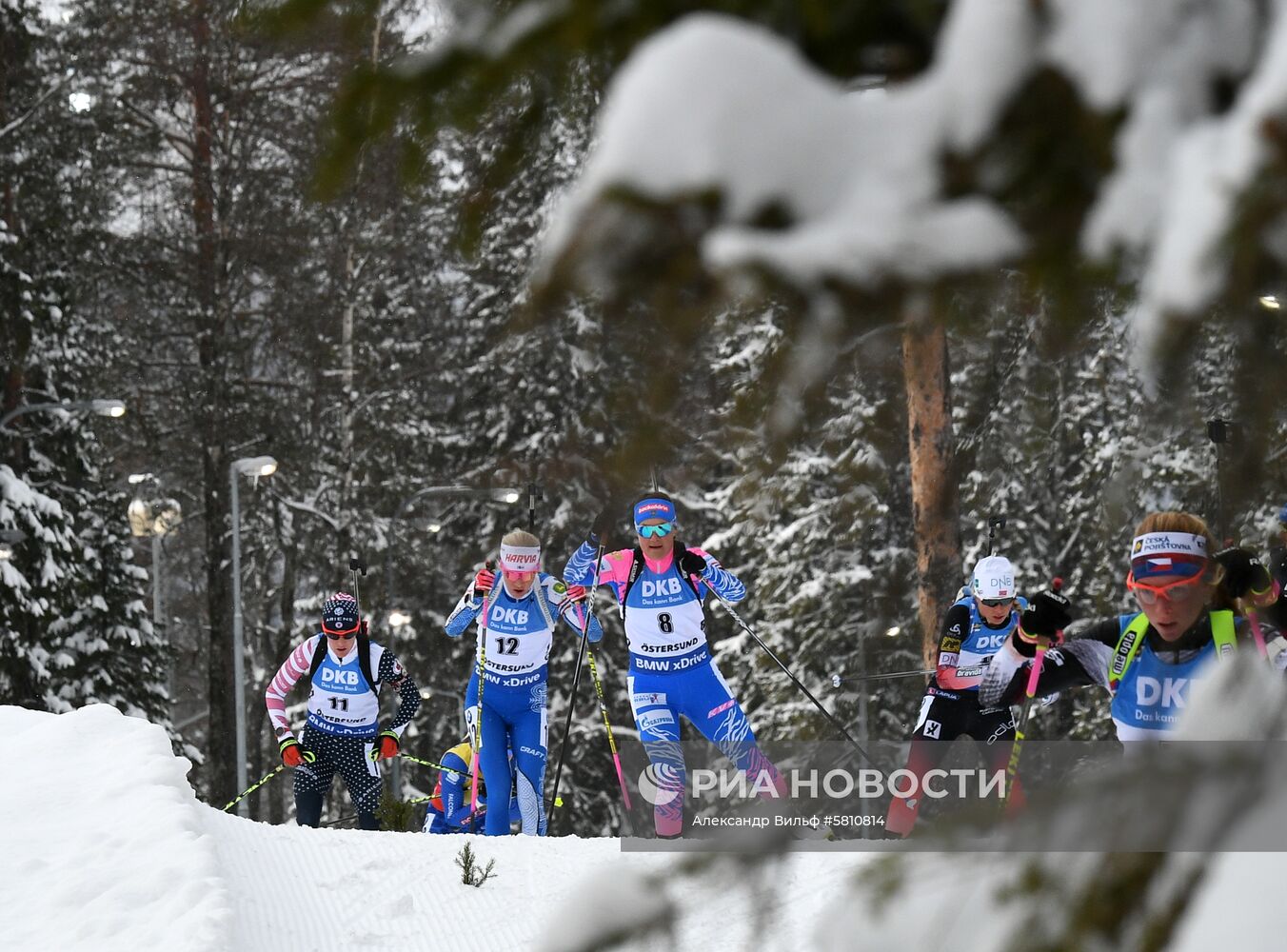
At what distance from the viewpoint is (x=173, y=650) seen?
2109cm

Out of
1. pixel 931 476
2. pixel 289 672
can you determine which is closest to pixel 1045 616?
pixel 931 476

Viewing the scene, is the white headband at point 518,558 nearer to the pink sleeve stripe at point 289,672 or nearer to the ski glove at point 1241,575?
the pink sleeve stripe at point 289,672

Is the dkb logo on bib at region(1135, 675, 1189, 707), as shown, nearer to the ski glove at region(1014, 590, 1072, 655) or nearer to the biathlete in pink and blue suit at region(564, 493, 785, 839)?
the ski glove at region(1014, 590, 1072, 655)

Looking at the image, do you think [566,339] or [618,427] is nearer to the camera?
[618,427]

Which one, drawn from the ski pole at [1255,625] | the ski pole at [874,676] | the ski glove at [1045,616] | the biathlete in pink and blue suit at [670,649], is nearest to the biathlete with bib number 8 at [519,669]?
the biathlete in pink and blue suit at [670,649]

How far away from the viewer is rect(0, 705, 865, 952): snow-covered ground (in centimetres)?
530

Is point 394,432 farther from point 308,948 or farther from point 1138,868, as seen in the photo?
point 1138,868

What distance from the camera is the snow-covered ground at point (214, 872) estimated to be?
530cm

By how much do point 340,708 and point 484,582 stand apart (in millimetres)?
1615

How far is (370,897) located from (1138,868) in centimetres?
571

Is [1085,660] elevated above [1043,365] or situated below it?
below

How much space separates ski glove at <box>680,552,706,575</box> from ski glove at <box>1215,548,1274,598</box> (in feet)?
Result: 14.1

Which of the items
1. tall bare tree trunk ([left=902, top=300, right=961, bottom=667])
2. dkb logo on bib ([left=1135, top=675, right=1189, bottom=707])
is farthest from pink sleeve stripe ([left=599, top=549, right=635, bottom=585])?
dkb logo on bib ([left=1135, top=675, right=1189, bottom=707])

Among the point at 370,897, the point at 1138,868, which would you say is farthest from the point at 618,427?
the point at 370,897
